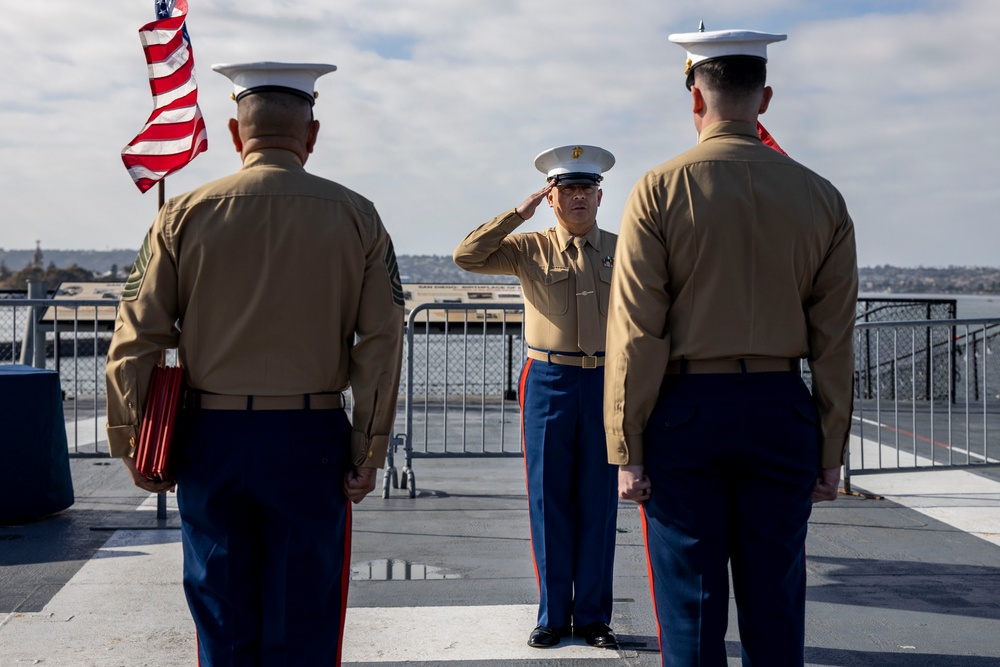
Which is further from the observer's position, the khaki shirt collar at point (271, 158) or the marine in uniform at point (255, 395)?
the khaki shirt collar at point (271, 158)

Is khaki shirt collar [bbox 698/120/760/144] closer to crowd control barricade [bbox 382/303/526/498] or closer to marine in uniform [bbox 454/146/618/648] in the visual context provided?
marine in uniform [bbox 454/146/618/648]

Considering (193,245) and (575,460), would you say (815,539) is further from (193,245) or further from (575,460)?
(193,245)

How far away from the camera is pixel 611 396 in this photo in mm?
2865

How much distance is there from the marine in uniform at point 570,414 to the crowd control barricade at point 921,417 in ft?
10.6

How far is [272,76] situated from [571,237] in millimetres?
1886

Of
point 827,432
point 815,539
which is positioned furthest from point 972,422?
point 827,432

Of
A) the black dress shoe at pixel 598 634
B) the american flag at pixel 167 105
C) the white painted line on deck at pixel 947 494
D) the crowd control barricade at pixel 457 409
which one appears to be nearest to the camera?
the black dress shoe at pixel 598 634

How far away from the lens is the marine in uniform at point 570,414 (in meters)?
4.35

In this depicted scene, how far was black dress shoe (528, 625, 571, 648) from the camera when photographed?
13.9 ft

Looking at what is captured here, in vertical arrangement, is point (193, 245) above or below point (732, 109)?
below

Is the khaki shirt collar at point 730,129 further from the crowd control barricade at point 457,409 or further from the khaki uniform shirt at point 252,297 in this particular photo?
the crowd control barricade at point 457,409

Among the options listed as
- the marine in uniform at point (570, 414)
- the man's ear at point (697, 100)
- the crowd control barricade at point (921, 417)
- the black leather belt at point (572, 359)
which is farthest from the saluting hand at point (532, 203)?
the crowd control barricade at point (921, 417)

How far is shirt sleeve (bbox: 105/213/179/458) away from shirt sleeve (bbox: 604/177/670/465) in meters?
1.31

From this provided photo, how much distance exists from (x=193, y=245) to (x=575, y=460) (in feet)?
7.00
